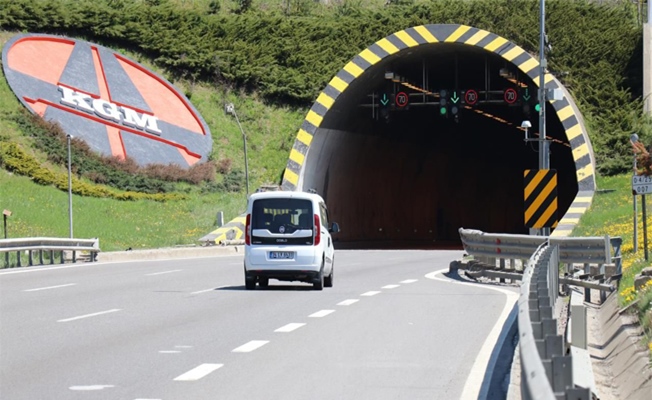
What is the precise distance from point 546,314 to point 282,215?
608 inches

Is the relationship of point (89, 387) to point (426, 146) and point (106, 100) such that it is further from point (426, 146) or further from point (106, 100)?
point (426, 146)

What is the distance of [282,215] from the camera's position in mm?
23266

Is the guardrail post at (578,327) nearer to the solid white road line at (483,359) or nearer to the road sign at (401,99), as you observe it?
the solid white road line at (483,359)

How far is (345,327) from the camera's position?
15289mm

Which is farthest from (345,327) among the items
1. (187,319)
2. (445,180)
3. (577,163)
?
(445,180)

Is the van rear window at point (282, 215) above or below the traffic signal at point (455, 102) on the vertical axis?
below

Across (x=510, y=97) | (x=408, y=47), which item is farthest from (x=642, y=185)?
(x=510, y=97)

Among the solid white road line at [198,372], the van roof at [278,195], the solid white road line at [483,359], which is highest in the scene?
the van roof at [278,195]

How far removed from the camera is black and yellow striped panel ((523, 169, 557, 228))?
83.6 ft

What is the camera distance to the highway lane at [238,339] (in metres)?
10.1

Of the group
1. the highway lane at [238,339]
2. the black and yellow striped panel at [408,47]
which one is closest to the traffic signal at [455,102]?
the black and yellow striped panel at [408,47]

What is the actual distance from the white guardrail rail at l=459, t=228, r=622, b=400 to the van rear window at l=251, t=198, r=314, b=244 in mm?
4539

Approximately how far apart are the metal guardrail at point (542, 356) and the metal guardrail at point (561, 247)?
1306 cm

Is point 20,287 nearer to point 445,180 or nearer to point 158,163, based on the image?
point 158,163
